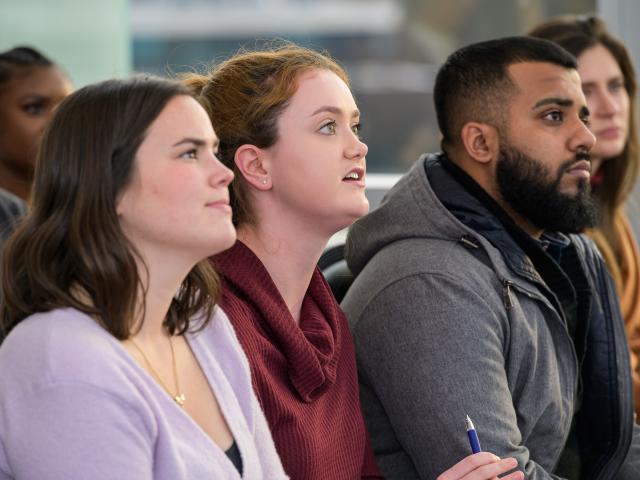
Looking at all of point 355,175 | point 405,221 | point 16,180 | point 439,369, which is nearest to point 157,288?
point 355,175

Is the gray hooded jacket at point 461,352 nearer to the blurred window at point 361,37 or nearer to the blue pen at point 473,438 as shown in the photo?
the blue pen at point 473,438

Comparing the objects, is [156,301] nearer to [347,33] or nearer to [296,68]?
[296,68]

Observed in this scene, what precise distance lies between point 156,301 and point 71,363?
0.18 m

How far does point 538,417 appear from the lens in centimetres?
190

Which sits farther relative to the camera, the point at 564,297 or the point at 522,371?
the point at 564,297

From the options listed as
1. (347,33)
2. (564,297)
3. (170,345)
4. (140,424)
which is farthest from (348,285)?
(347,33)

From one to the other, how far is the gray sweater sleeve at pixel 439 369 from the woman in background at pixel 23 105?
56.0 inches

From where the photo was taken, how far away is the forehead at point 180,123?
1361 mm

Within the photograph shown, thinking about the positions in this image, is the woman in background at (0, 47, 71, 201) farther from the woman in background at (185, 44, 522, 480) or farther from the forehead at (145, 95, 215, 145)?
the forehead at (145, 95, 215, 145)

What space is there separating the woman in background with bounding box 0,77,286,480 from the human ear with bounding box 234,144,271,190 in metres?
0.31

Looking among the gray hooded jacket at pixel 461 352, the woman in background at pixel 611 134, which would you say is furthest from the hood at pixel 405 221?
the woman in background at pixel 611 134

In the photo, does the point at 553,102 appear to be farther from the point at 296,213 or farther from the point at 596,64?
the point at 596,64

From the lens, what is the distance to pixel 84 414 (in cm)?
124

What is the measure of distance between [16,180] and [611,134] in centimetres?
155
